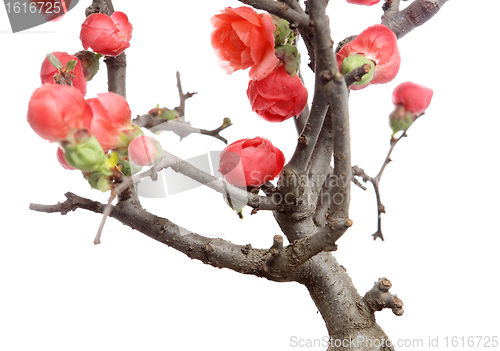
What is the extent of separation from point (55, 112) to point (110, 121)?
0.07 metres

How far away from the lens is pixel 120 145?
18.9 inches

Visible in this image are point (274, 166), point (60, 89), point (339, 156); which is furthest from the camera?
point (274, 166)

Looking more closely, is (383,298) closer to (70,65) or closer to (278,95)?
(278,95)

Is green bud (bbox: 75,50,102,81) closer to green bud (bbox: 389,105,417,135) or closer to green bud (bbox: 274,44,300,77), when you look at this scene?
green bud (bbox: 274,44,300,77)

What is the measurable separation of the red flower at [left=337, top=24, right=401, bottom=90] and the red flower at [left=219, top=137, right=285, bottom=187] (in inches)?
5.7

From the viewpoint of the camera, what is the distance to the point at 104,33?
601mm

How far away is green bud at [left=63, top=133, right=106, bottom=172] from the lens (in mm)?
424

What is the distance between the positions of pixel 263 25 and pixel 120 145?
0.64ft

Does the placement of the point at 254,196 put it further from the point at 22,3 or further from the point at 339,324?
the point at 22,3

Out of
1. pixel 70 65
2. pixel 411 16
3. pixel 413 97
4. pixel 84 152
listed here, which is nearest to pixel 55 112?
pixel 84 152

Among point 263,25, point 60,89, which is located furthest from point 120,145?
point 263,25

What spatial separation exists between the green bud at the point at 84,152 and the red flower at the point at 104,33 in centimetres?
21

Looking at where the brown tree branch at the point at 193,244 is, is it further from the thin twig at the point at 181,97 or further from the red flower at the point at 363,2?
the red flower at the point at 363,2

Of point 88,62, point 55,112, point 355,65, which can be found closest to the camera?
point 55,112
